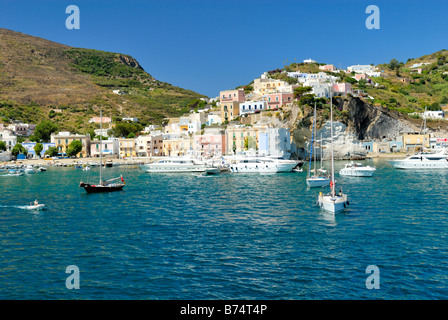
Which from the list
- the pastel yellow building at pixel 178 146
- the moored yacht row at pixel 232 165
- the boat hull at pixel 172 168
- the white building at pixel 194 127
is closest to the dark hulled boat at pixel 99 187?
the moored yacht row at pixel 232 165

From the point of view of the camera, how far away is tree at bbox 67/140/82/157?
327 ft

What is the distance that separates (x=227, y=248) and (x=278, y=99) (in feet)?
256

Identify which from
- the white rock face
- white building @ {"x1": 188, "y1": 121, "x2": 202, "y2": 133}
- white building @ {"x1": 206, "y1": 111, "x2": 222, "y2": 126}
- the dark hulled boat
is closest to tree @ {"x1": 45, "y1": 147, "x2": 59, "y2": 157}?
white building @ {"x1": 188, "y1": 121, "x2": 202, "y2": 133}

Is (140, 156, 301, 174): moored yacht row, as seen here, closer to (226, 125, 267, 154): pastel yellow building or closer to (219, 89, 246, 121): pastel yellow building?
(226, 125, 267, 154): pastel yellow building

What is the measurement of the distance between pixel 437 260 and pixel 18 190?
43.6 m

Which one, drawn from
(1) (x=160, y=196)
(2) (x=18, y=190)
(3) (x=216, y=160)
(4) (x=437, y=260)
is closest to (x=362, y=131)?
(3) (x=216, y=160)

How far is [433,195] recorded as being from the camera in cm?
3581

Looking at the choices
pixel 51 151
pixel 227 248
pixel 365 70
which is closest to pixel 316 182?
pixel 227 248

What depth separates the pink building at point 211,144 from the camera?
88.1 metres

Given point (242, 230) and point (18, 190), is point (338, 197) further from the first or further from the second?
point (18, 190)

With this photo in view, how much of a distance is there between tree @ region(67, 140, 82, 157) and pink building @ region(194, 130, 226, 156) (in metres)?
31.4

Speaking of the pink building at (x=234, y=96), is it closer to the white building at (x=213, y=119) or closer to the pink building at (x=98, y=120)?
the white building at (x=213, y=119)

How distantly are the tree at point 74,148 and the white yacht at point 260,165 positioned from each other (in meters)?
51.7
